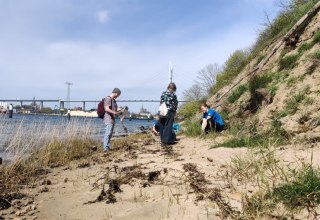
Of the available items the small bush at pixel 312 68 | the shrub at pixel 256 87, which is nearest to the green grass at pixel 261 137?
the small bush at pixel 312 68

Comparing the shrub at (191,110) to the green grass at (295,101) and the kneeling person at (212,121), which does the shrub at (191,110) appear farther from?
the green grass at (295,101)

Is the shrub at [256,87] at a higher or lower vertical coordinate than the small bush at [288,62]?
lower

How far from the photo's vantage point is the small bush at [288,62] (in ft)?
35.0

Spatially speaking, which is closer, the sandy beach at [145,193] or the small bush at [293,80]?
the sandy beach at [145,193]

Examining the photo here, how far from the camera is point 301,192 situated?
139 inches

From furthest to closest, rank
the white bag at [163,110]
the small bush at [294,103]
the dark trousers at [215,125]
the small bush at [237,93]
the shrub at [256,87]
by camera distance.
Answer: the small bush at [237,93], the shrub at [256,87], the dark trousers at [215,125], the white bag at [163,110], the small bush at [294,103]

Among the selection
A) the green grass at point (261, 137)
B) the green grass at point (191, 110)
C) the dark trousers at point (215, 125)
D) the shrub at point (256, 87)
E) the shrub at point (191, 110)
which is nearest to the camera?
the green grass at point (261, 137)

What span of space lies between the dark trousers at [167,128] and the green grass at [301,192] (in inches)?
237

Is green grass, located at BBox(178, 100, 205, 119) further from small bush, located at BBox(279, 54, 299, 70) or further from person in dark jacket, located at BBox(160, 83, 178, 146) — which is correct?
person in dark jacket, located at BBox(160, 83, 178, 146)

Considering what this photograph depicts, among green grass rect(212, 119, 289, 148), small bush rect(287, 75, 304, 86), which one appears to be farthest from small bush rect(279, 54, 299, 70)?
green grass rect(212, 119, 289, 148)

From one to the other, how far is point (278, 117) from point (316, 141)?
7.04 ft

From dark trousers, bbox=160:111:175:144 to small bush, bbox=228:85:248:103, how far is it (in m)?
3.14

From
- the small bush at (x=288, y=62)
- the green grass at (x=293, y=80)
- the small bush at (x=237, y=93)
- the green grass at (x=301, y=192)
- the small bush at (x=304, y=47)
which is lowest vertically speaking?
the green grass at (x=301, y=192)

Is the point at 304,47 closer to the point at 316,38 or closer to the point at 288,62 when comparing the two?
the point at 316,38
